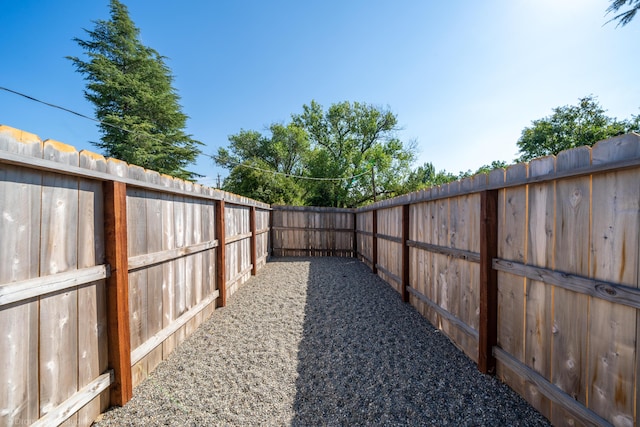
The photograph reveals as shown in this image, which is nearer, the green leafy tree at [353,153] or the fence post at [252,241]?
the fence post at [252,241]

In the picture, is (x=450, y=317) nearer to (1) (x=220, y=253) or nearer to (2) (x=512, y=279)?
(2) (x=512, y=279)

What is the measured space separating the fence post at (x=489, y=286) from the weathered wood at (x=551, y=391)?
10 cm

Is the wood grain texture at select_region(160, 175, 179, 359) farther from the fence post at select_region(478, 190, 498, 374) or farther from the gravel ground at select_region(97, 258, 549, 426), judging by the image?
the fence post at select_region(478, 190, 498, 374)

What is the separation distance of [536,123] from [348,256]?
23236 millimetres

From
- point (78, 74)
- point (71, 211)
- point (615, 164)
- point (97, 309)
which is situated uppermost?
point (78, 74)

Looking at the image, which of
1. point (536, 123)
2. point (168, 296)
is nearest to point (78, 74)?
point (168, 296)

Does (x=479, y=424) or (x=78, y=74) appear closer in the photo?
(x=479, y=424)

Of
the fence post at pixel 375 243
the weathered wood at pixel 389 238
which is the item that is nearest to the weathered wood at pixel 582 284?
the weathered wood at pixel 389 238

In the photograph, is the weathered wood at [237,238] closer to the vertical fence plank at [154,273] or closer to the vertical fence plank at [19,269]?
the vertical fence plank at [154,273]

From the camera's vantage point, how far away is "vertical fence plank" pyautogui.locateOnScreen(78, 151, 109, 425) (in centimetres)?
168

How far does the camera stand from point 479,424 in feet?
5.62

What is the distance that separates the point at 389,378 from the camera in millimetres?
2256

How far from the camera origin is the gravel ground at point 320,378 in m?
1.81

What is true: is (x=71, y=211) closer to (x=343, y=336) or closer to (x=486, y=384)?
(x=343, y=336)
